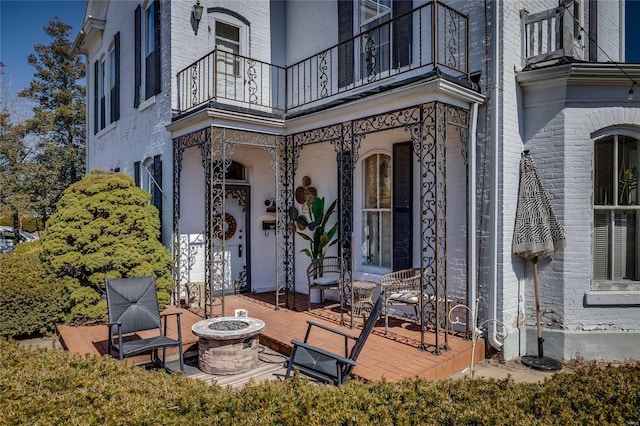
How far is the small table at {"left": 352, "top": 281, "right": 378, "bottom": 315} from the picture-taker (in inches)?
272

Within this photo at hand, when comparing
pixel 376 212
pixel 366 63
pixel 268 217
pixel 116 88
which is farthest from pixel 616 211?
pixel 116 88

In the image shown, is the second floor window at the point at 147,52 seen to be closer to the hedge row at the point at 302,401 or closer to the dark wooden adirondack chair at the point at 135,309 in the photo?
the dark wooden adirondack chair at the point at 135,309

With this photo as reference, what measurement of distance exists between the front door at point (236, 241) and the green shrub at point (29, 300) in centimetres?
319

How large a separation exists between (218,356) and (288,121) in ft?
15.1

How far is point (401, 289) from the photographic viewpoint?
646cm

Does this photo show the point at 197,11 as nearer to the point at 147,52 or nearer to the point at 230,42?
the point at 230,42

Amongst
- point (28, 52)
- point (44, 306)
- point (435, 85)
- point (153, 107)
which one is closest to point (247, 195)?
point (153, 107)

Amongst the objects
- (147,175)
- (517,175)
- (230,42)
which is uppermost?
(230,42)

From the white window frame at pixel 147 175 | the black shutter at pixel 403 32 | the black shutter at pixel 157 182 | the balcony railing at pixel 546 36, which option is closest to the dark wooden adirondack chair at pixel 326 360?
the balcony railing at pixel 546 36

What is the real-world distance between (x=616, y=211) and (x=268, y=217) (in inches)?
267

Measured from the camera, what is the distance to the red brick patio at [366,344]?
490 centimetres

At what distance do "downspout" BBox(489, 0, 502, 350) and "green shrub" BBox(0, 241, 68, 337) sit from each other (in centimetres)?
702

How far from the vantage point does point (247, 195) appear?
938cm

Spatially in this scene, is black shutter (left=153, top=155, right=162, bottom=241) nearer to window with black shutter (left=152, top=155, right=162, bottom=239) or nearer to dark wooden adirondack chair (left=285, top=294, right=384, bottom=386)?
window with black shutter (left=152, top=155, right=162, bottom=239)
